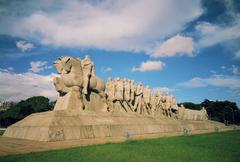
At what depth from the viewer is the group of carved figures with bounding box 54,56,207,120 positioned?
16781mm

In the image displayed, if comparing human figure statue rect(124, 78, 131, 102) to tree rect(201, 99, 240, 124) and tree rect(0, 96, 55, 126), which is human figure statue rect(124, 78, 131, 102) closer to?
tree rect(0, 96, 55, 126)

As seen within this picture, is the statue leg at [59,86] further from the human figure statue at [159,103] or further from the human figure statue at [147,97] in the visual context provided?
the human figure statue at [159,103]

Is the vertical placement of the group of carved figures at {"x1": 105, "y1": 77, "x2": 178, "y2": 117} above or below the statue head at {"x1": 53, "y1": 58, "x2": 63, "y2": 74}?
below

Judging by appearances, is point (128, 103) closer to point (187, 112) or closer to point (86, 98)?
point (86, 98)

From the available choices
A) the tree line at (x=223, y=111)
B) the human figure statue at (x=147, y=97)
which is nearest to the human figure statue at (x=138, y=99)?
the human figure statue at (x=147, y=97)

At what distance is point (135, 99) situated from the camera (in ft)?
81.5

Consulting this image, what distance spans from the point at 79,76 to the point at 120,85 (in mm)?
5553

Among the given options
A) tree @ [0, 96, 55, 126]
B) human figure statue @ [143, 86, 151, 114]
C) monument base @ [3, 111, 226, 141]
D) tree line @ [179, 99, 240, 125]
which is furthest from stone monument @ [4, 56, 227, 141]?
tree line @ [179, 99, 240, 125]

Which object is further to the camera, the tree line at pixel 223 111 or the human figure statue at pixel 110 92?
the tree line at pixel 223 111

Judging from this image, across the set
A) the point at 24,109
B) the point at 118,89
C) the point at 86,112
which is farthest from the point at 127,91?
the point at 24,109

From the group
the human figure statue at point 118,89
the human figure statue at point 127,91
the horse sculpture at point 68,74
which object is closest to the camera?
the horse sculpture at point 68,74

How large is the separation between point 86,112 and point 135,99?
9.51m

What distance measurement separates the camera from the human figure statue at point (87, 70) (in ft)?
57.1

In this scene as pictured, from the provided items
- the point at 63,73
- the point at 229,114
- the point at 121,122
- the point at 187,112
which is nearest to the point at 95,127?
the point at 121,122
